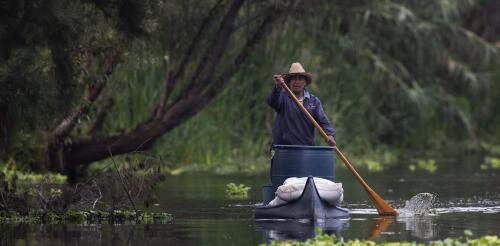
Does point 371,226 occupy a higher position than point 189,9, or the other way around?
point 189,9

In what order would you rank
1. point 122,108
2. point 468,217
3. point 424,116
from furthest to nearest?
point 424,116 → point 122,108 → point 468,217

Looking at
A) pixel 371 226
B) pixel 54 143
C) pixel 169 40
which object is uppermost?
pixel 169 40

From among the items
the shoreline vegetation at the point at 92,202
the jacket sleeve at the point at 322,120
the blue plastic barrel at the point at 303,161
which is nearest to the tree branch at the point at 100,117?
the shoreline vegetation at the point at 92,202

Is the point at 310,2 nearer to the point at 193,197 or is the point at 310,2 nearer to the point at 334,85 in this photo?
the point at 193,197

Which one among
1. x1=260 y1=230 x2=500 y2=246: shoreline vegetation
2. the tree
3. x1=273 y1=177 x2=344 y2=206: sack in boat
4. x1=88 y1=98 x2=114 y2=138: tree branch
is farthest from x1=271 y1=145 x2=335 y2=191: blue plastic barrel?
x1=88 y1=98 x2=114 y2=138: tree branch

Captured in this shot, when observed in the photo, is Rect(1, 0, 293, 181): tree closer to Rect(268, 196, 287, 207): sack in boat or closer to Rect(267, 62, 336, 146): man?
Rect(267, 62, 336, 146): man

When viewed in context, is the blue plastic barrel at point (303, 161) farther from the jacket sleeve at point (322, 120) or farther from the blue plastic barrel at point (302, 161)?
the jacket sleeve at point (322, 120)

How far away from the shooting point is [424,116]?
34750mm

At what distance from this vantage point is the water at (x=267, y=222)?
1340 centimetres

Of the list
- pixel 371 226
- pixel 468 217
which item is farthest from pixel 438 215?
pixel 371 226

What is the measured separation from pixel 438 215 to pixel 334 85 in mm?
15476

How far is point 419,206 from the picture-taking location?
16.7m

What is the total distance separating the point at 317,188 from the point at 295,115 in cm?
149

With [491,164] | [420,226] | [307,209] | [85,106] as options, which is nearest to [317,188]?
[307,209]
